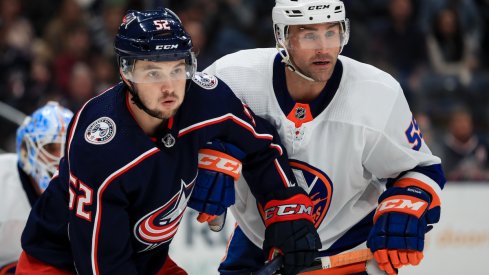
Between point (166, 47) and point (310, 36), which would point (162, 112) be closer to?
point (166, 47)

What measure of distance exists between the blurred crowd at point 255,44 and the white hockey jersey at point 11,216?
221cm

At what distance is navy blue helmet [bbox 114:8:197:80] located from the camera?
2.55 metres

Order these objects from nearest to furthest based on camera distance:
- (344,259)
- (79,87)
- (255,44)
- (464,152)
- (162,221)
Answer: (162,221)
(344,259)
(464,152)
(79,87)
(255,44)

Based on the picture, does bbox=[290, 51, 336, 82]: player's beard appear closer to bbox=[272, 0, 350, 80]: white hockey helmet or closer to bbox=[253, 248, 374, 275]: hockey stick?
bbox=[272, 0, 350, 80]: white hockey helmet

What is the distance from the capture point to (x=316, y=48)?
289 centimetres

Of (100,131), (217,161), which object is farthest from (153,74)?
(217,161)

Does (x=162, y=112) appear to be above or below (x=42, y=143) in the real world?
above

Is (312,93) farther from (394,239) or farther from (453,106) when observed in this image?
(453,106)

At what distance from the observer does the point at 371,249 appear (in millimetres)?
2949

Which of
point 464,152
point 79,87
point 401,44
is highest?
point 401,44

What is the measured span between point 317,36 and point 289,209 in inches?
22.1

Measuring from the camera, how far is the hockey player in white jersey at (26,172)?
3.41m

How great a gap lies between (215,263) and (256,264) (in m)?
1.57

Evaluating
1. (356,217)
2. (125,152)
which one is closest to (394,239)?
(356,217)
